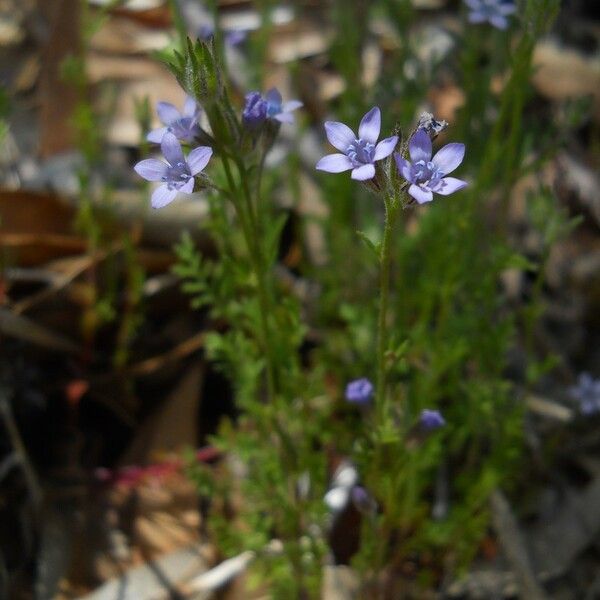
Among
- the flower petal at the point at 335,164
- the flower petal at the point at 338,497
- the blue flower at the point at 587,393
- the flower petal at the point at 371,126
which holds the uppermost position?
the flower petal at the point at 371,126

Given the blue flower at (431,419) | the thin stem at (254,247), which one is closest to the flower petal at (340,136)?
the thin stem at (254,247)

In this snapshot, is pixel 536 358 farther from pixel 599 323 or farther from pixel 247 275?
pixel 247 275

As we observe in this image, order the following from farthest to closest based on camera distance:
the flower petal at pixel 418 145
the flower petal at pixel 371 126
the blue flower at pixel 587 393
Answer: the blue flower at pixel 587 393, the flower petal at pixel 371 126, the flower petal at pixel 418 145

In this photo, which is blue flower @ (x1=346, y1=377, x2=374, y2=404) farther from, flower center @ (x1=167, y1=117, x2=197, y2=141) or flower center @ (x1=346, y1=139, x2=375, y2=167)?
flower center @ (x1=167, y1=117, x2=197, y2=141)

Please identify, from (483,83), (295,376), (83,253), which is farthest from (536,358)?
(83,253)

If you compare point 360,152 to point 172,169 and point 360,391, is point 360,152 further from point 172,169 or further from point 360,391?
point 360,391

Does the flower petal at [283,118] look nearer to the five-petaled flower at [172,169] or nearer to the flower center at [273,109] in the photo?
the flower center at [273,109]

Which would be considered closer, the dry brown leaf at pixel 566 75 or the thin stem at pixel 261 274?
the thin stem at pixel 261 274

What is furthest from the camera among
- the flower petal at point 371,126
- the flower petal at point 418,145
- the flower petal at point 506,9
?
the flower petal at point 506,9
